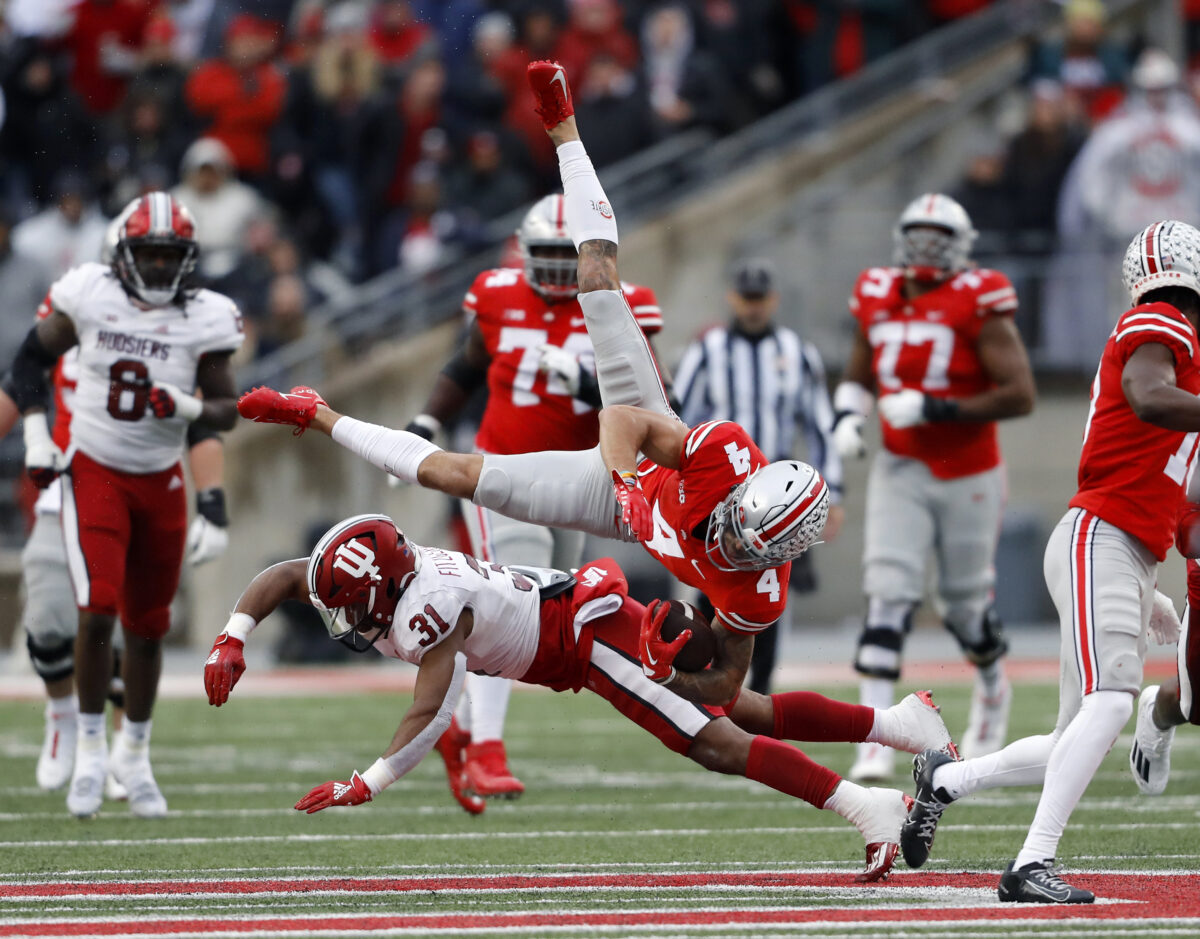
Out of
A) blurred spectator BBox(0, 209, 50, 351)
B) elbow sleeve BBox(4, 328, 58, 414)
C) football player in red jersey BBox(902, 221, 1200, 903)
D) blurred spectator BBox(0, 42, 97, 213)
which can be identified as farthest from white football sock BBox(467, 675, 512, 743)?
blurred spectator BBox(0, 42, 97, 213)

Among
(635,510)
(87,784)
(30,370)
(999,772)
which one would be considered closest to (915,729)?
(999,772)

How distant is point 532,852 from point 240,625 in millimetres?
1147

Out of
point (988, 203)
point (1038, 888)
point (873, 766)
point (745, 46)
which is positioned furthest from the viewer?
point (745, 46)

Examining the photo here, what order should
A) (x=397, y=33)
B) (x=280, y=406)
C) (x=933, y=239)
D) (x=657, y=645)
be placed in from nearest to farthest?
(x=657, y=645), (x=280, y=406), (x=933, y=239), (x=397, y=33)

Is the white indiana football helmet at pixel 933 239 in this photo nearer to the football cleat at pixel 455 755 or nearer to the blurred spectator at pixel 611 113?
the football cleat at pixel 455 755

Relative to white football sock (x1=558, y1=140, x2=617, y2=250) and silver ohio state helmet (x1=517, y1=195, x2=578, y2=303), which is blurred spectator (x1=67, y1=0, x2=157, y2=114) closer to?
silver ohio state helmet (x1=517, y1=195, x2=578, y2=303)

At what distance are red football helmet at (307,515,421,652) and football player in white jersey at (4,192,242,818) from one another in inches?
74.4

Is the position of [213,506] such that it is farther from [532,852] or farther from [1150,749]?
[1150,749]

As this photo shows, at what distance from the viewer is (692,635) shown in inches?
208

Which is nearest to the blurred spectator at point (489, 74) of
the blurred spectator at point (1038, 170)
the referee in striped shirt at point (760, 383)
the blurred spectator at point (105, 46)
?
the blurred spectator at point (105, 46)

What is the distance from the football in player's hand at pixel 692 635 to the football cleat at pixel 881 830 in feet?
1.82

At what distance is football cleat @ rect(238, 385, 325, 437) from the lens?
5652 mm

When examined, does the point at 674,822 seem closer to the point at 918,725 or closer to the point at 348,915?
the point at 918,725

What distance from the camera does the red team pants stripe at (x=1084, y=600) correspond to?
489 centimetres
